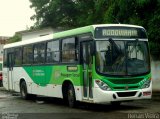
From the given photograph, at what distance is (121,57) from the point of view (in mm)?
14703

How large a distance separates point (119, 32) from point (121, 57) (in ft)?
3.04

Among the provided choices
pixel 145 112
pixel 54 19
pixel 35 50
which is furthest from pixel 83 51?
pixel 54 19

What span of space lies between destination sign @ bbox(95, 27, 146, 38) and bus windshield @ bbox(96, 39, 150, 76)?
0.72 ft

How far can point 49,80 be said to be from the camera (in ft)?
60.2

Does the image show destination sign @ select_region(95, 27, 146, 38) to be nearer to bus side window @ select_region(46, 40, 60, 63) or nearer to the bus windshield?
the bus windshield

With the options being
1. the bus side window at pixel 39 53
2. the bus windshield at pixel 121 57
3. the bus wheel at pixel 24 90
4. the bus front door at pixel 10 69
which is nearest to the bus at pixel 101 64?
the bus windshield at pixel 121 57

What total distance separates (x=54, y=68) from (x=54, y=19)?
2035 centimetres

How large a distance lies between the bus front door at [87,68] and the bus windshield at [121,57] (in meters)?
0.52

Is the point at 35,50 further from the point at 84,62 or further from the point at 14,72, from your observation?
the point at 84,62

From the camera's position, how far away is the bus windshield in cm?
1446

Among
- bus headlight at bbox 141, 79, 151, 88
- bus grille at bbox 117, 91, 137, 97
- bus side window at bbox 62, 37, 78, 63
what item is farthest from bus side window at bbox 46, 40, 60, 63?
bus headlight at bbox 141, 79, 151, 88

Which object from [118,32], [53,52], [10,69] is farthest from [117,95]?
[10,69]

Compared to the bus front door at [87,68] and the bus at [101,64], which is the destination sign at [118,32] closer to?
the bus at [101,64]

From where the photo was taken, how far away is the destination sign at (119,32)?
14.8 meters
